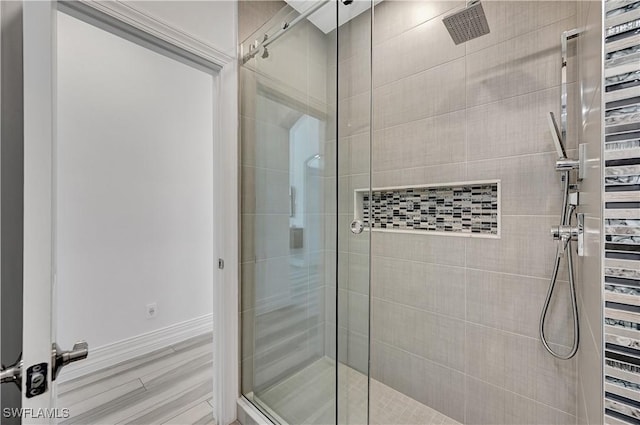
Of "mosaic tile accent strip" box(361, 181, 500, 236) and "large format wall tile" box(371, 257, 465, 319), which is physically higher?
"mosaic tile accent strip" box(361, 181, 500, 236)

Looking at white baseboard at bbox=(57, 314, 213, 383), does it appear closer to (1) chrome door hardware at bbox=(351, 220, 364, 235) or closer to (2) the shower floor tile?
(2) the shower floor tile

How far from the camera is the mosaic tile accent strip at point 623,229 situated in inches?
17.2

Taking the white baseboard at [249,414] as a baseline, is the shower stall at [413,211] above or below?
above

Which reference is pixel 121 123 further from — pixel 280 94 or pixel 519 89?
pixel 519 89

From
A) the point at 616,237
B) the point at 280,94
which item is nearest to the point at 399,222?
the point at 280,94

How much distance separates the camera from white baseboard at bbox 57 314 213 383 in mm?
1997

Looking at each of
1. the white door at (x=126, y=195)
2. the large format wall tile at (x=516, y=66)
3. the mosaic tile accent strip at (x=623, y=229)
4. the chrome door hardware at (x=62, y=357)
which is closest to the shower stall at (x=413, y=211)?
the large format wall tile at (x=516, y=66)

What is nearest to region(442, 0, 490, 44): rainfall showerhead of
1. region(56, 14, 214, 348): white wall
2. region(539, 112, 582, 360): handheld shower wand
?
region(539, 112, 582, 360): handheld shower wand

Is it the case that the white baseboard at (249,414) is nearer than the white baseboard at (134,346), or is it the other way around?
the white baseboard at (249,414)

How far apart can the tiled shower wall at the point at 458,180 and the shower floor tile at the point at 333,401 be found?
7 cm

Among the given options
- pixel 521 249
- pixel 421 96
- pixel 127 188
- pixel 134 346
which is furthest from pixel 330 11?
pixel 134 346

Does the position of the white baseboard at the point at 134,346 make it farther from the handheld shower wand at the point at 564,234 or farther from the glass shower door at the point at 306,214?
the handheld shower wand at the point at 564,234

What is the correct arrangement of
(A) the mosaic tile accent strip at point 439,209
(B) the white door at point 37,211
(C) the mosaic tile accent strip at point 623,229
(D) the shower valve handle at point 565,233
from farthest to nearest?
(A) the mosaic tile accent strip at point 439,209
(D) the shower valve handle at point 565,233
(B) the white door at point 37,211
(C) the mosaic tile accent strip at point 623,229

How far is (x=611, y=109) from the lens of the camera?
479 millimetres
